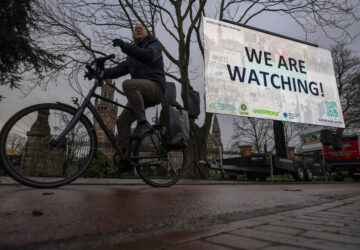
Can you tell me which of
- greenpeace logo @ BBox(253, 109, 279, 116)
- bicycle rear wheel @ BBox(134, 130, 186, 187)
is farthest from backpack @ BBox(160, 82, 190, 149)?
greenpeace logo @ BBox(253, 109, 279, 116)

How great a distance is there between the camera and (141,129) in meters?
2.63

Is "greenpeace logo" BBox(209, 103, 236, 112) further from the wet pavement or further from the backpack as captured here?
the wet pavement

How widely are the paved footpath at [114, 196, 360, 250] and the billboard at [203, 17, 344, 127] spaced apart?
7452mm

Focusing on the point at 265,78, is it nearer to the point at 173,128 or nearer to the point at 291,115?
the point at 291,115

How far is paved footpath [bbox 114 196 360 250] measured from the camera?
75 cm

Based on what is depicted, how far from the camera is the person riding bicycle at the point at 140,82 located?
8.13 feet

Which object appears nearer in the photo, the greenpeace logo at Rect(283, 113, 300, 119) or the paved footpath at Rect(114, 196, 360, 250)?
the paved footpath at Rect(114, 196, 360, 250)

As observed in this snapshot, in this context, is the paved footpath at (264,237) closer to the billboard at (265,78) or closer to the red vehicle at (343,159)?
the billboard at (265,78)

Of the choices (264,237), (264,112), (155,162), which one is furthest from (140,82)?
(264,112)

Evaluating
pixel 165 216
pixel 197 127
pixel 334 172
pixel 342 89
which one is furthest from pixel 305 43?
pixel 165 216

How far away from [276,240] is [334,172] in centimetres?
1557

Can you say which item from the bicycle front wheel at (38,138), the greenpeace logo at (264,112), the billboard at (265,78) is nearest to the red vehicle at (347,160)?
the billboard at (265,78)

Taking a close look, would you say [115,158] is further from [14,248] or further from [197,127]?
[197,127]

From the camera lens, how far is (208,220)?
42.6 inches
